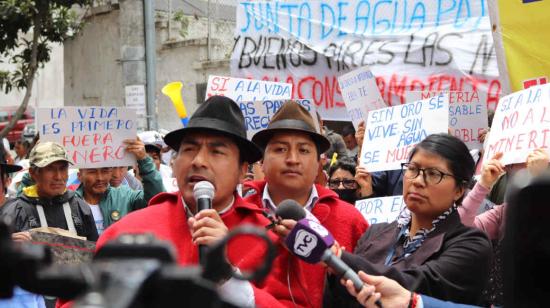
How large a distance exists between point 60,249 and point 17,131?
73.9ft

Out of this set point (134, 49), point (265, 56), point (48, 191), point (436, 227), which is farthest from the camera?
point (134, 49)

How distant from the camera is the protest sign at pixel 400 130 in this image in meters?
5.29

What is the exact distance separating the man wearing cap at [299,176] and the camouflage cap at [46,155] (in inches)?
85.3

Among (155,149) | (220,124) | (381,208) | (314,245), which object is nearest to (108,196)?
(381,208)

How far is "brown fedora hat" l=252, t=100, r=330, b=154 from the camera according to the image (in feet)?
13.1

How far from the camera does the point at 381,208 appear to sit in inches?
209

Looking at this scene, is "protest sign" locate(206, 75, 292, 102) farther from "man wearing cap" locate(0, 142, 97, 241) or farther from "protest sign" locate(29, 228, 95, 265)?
"protest sign" locate(29, 228, 95, 265)

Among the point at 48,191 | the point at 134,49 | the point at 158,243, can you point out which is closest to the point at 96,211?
the point at 48,191

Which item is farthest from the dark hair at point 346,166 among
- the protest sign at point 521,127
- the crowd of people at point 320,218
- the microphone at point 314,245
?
the microphone at point 314,245

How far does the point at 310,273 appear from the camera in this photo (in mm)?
3375

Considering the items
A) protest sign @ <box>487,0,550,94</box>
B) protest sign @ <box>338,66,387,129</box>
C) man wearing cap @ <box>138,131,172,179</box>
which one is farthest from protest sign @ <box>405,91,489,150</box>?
man wearing cap @ <box>138,131,172,179</box>

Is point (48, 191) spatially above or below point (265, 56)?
below

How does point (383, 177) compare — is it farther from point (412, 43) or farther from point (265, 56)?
point (265, 56)

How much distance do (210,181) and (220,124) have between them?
9.7 inches
